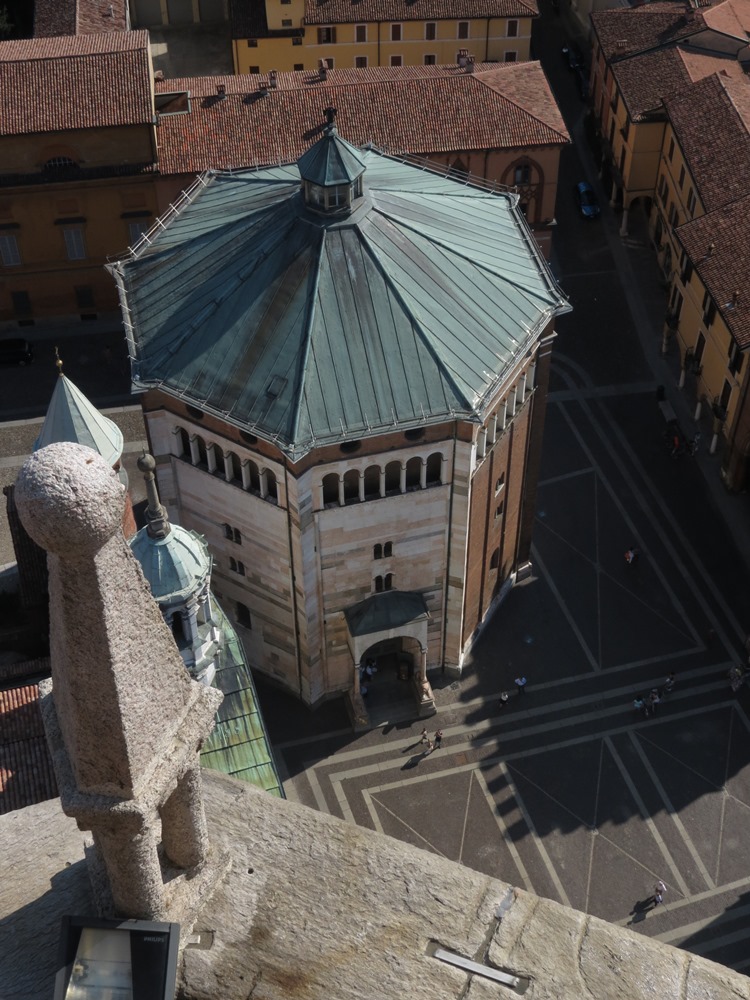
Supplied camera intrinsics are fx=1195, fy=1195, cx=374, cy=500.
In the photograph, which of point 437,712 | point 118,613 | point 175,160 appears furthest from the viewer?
point 175,160

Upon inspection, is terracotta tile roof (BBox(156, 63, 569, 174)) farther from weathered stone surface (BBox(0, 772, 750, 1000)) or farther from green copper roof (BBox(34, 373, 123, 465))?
weathered stone surface (BBox(0, 772, 750, 1000))

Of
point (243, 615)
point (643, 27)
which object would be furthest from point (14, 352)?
point (643, 27)

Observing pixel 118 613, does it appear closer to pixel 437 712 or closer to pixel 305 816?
pixel 305 816

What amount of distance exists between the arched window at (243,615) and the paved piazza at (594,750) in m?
6.48

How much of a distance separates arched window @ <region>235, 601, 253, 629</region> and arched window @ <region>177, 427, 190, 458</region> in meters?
8.50

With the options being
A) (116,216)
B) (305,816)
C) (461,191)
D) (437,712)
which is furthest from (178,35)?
(305,816)

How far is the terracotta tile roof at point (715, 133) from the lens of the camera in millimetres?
76375

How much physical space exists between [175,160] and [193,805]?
62872mm

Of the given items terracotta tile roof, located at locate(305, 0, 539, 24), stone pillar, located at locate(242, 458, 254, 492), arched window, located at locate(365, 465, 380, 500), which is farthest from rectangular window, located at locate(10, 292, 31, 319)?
arched window, located at locate(365, 465, 380, 500)

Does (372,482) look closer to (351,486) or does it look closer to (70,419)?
(351,486)

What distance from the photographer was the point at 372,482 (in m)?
52.7

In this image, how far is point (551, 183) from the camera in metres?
79.6

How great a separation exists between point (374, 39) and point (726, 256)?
128 ft

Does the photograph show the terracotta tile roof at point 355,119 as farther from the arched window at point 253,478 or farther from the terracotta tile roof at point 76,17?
the arched window at point 253,478
